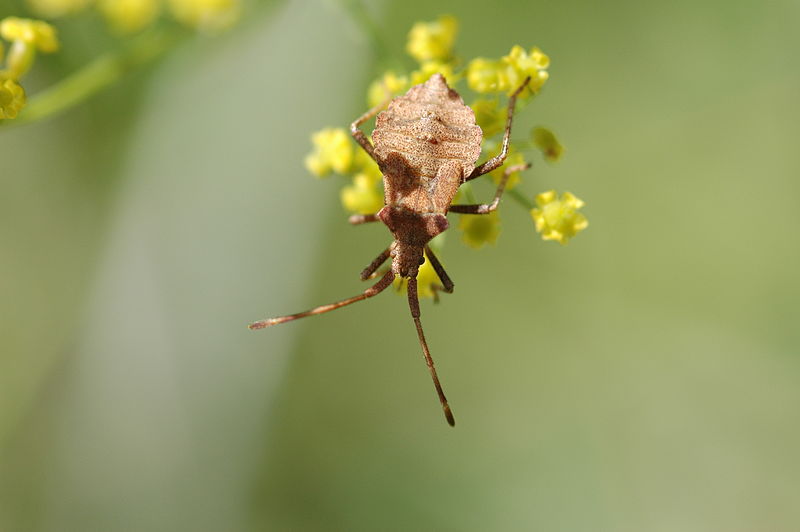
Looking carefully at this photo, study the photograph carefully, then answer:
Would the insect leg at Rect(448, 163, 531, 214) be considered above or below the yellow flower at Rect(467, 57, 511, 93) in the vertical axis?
below

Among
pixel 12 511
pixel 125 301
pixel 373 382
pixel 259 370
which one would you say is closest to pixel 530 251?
pixel 373 382

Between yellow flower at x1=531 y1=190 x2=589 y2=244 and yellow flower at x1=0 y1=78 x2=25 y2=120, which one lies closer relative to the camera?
yellow flower at x1=0 y1=78 x2=25 y2=120

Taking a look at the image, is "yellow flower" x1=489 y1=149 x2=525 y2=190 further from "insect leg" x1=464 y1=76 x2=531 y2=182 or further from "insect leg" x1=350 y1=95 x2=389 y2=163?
"insect leg" x1=350 y1=95 x2=389 y2=163

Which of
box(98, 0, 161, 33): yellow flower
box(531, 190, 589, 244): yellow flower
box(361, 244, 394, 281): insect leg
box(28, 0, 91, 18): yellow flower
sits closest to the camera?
box(531, 190, 589, 244): yellow flower

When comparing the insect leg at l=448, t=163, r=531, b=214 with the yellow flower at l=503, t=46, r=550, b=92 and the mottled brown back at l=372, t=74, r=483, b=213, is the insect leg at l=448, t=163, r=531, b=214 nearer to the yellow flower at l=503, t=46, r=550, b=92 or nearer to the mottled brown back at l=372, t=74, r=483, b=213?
the mottled brown back at l=372, t=74, r=483, b=213

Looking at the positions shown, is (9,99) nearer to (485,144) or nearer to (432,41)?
(432,41)

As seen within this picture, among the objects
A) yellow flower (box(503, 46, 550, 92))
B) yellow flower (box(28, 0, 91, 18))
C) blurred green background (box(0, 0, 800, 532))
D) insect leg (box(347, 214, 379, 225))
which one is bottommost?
blurred green background (box(0, 0, 800, 532))

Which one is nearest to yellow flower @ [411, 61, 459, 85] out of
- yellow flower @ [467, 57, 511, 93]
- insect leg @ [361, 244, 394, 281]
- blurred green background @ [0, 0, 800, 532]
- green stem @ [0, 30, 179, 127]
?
yellow flower @ [467, 57, 511, 93]

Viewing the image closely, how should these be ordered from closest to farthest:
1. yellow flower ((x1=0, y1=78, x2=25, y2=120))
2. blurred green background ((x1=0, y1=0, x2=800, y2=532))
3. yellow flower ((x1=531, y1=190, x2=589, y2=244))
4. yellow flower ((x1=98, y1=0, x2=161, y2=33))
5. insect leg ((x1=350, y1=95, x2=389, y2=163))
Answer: yellow flower ((x1=0, y1=78, x2=25, y2=120)), yellow flower ((x1=531, y1=190, x2=589, y2=244)), insect leg ((x1=350, y1=95, x2=389, y2=163)), yellow flower ((x1=98, y1=0, x2=161, y2=33)), blurred green background ((x1=0, y1=0, x2=800, y2=532))
